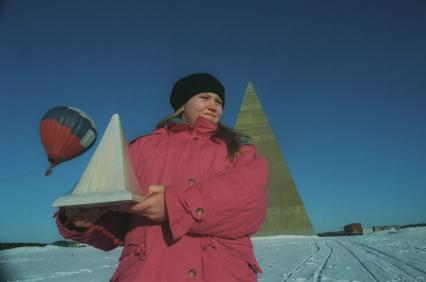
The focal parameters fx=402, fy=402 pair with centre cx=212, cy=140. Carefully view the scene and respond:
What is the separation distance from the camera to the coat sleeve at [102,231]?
100cm

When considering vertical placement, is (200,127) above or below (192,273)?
above

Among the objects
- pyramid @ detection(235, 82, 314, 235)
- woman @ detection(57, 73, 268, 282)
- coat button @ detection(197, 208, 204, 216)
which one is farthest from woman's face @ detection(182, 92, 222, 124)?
pyramid @ detection(235, 82, 314, 235)

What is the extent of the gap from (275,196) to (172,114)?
16.5m

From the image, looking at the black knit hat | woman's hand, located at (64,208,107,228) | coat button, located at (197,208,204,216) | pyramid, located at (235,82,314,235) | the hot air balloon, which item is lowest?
pyramid, located at (235,82,314,235)

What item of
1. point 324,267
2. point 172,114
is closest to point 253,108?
A: point 324,267

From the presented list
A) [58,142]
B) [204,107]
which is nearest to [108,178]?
[58,142]

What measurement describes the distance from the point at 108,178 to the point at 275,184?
17.2 m

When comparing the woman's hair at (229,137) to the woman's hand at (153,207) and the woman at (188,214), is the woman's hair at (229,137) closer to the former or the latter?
the woman at (188,214)

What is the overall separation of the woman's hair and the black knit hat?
0.12 metres

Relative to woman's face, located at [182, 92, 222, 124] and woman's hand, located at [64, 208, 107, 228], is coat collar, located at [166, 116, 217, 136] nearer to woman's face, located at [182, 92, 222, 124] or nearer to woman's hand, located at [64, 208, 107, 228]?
woman's face, located at [182, 92, 222, 124]

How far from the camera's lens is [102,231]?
1.09 m

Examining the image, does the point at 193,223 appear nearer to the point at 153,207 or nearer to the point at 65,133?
the point at 153,207

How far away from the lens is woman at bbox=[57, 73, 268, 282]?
0.94m

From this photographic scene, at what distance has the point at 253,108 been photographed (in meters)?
19.2
